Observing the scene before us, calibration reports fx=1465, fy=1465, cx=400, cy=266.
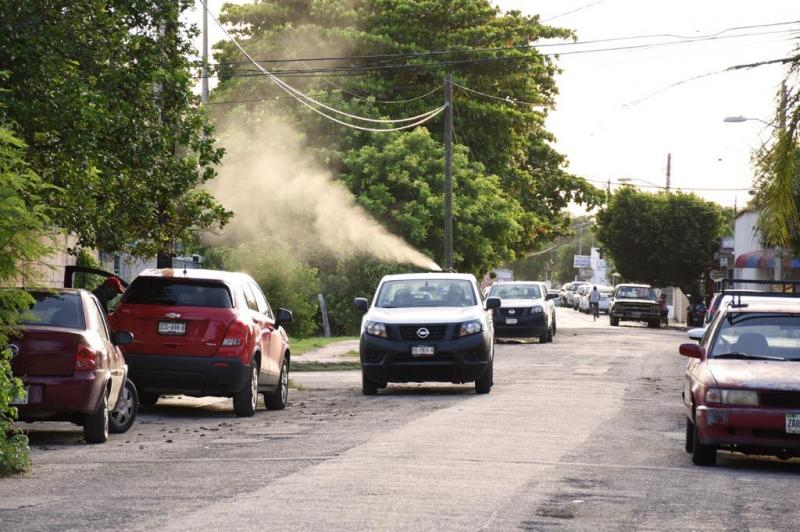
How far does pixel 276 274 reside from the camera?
40.0 meters

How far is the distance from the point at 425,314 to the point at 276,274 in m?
18.9

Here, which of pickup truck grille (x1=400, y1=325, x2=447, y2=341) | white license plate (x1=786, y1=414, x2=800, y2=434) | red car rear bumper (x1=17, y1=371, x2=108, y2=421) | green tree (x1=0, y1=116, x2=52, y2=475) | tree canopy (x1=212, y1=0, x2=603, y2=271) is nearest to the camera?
green tree (x1=0, y1=116, x2=52, y2=475)

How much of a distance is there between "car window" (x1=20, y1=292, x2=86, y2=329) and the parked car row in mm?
10

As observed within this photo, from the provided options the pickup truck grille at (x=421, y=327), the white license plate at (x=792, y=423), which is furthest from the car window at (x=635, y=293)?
the white license plate at (x=792, y=423)

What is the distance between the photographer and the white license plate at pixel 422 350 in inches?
828

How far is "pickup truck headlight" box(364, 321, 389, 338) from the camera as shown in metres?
21.2

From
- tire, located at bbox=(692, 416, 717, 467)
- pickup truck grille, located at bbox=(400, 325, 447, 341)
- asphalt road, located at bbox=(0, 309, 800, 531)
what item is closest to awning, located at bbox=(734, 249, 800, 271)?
pickup truck grille, located at bbox=(400, 325, 447, 341)

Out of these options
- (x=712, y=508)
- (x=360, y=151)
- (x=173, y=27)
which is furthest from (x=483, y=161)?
(x=712, y=508)

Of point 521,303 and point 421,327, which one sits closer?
point 421,327

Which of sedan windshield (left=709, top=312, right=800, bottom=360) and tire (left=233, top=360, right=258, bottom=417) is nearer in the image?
sedan windshield (left=709, top=312, right=800, bottom=360)

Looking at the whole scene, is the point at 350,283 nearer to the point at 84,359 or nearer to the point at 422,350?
the point at 422,350

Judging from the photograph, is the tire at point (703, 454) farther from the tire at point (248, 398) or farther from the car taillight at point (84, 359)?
the tire at point (248, 398)

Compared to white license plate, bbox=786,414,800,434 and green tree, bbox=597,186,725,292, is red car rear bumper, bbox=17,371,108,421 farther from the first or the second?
green tree, bbox=597,186,725,292

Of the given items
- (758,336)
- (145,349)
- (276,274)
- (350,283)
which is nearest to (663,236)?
(350,283)
